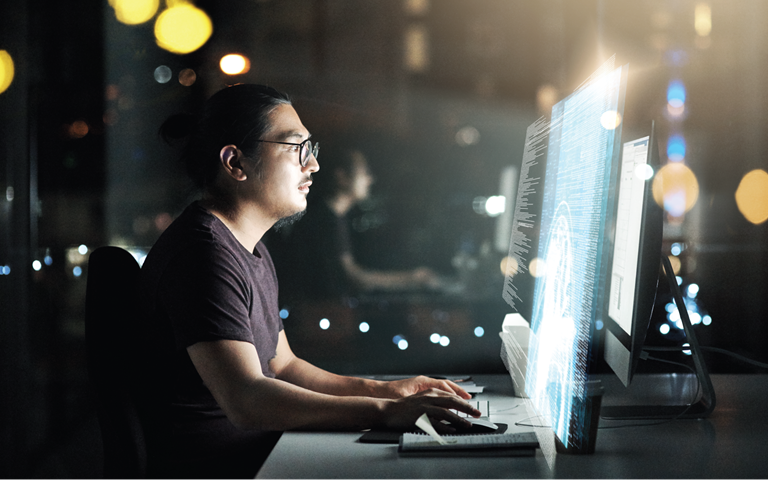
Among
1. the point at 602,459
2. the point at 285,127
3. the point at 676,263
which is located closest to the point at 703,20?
the point at 676,263

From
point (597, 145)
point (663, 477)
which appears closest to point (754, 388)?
point (663, 477)

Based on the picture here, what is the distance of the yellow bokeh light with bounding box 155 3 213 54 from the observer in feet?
5.97

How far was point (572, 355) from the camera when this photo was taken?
0.86 meters

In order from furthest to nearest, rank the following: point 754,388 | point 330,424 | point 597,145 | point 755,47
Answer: point 755,47, point 754,388, point 330,424, point 597,145

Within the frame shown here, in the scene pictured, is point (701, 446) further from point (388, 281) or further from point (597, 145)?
point (388, 281)

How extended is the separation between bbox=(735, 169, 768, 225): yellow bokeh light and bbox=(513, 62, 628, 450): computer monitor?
2.74ft

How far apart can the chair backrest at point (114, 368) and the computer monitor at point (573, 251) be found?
31.1 inches

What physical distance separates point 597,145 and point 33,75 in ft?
6.21

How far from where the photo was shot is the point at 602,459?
3.09 feet

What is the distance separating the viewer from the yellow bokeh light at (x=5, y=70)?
1.90 meters

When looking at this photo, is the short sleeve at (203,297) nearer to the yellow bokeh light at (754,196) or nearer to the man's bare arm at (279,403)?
the man's bare arm at (279,403)

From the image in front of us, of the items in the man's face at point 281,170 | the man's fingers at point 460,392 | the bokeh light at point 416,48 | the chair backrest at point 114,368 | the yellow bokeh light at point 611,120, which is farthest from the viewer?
the bokeh light at point 416,48

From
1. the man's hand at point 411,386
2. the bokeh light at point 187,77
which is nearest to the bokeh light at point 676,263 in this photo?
the man's hand at point 411,386

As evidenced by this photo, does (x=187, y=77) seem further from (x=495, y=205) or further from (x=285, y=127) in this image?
(x=495, y=205)
